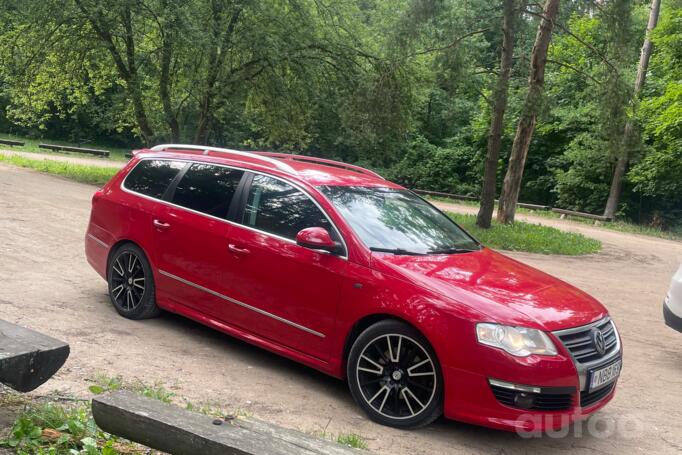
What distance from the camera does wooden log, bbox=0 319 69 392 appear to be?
3.05 meters

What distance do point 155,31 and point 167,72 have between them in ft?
4.58

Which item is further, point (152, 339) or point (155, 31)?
point (155, 31)

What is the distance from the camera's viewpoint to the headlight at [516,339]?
4.07m

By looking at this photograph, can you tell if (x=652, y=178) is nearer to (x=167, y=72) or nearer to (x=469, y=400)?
(x=167, y=72)

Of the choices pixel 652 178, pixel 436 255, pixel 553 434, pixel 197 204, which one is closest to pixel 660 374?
pixel 553 434

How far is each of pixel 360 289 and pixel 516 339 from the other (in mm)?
1143

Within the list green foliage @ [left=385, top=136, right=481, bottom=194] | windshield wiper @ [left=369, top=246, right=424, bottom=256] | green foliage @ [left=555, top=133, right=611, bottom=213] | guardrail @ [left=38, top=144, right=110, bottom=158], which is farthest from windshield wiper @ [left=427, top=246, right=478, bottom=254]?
guardrail @ [left=38, top=144, right=110, bottom=158]

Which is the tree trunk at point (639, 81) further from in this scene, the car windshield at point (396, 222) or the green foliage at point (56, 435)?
the green foliage at point (56, 435)

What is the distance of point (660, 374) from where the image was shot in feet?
20.8

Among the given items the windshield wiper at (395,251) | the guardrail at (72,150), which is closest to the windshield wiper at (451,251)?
the windshield wiper at (395,251)

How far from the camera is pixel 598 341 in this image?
443cm

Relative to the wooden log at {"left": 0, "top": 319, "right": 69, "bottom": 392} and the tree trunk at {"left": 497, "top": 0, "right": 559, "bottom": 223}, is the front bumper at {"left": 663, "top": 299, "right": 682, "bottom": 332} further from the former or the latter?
the tree trunk at {"left": 497, "top": 0, "right": 559, "bottom": 223}

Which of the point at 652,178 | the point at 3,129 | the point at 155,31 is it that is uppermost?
the point at 155,31

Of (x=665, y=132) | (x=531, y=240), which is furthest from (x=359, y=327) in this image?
(x=665, y=132)
